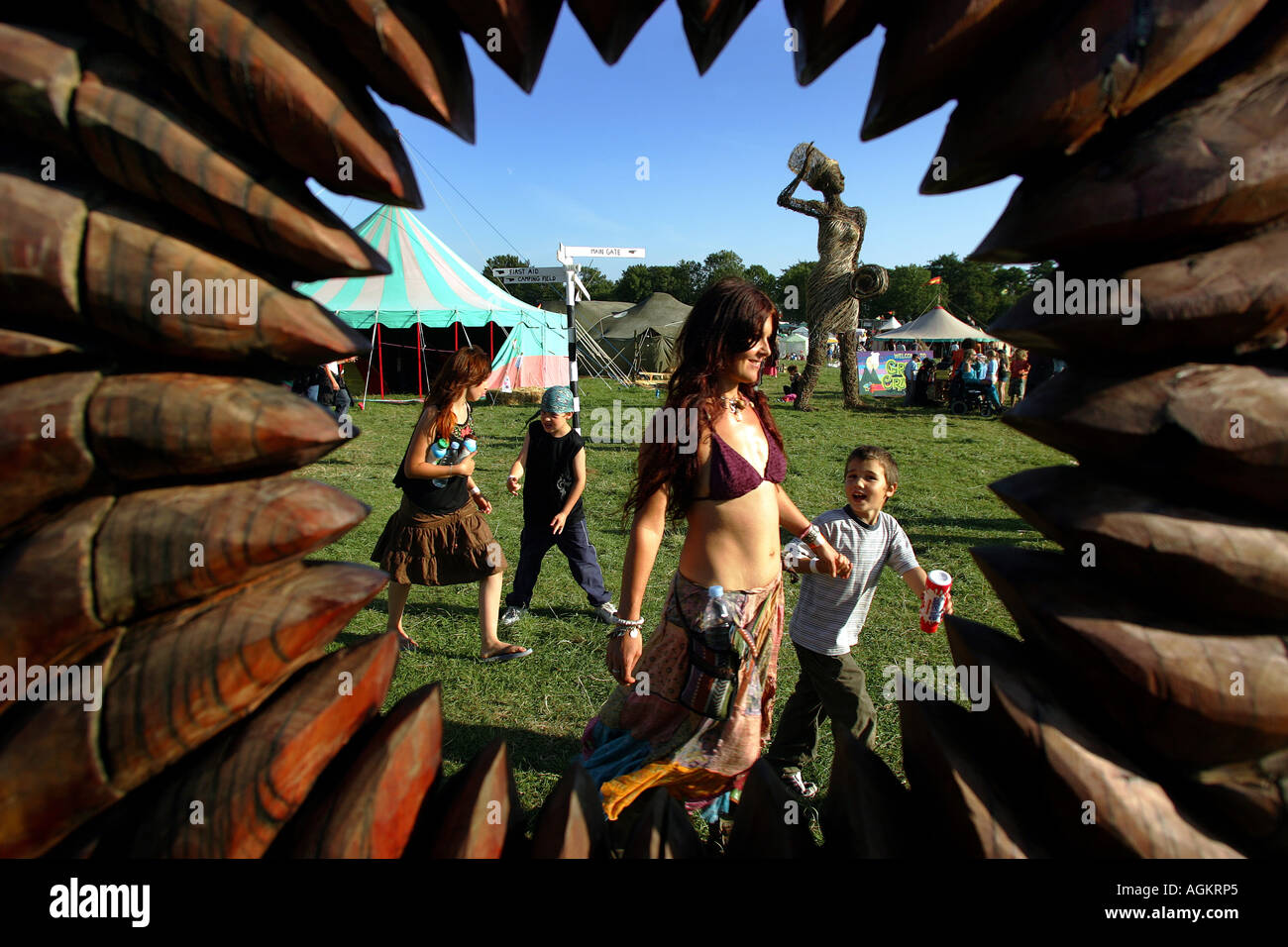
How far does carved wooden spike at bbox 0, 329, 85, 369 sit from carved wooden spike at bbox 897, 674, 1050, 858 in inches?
40.3

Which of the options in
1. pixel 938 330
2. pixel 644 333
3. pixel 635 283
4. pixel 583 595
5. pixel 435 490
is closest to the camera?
pixel 435 490

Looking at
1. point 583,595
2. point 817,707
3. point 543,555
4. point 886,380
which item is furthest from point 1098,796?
point 886,380

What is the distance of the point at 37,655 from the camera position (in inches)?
28.7

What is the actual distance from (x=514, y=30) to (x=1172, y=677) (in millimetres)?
959

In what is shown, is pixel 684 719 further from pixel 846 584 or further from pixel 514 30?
pixel 514 30

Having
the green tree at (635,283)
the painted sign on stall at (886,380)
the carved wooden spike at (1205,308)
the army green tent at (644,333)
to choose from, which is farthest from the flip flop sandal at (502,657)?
the green tree at (635,283)

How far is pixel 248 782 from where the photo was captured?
0.75 metres

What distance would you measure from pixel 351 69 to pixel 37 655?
69 cm

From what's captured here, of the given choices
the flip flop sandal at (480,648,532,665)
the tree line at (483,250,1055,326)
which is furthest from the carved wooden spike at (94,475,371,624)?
the tree line at (483,250,1055,326)

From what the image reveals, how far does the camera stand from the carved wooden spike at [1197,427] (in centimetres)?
71

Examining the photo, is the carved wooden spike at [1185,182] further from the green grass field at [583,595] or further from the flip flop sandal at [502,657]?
the flip flop sandal at [502,657]

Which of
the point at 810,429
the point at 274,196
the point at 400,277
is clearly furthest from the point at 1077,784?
the point at 400,277

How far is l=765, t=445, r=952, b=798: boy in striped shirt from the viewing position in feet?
10.4
